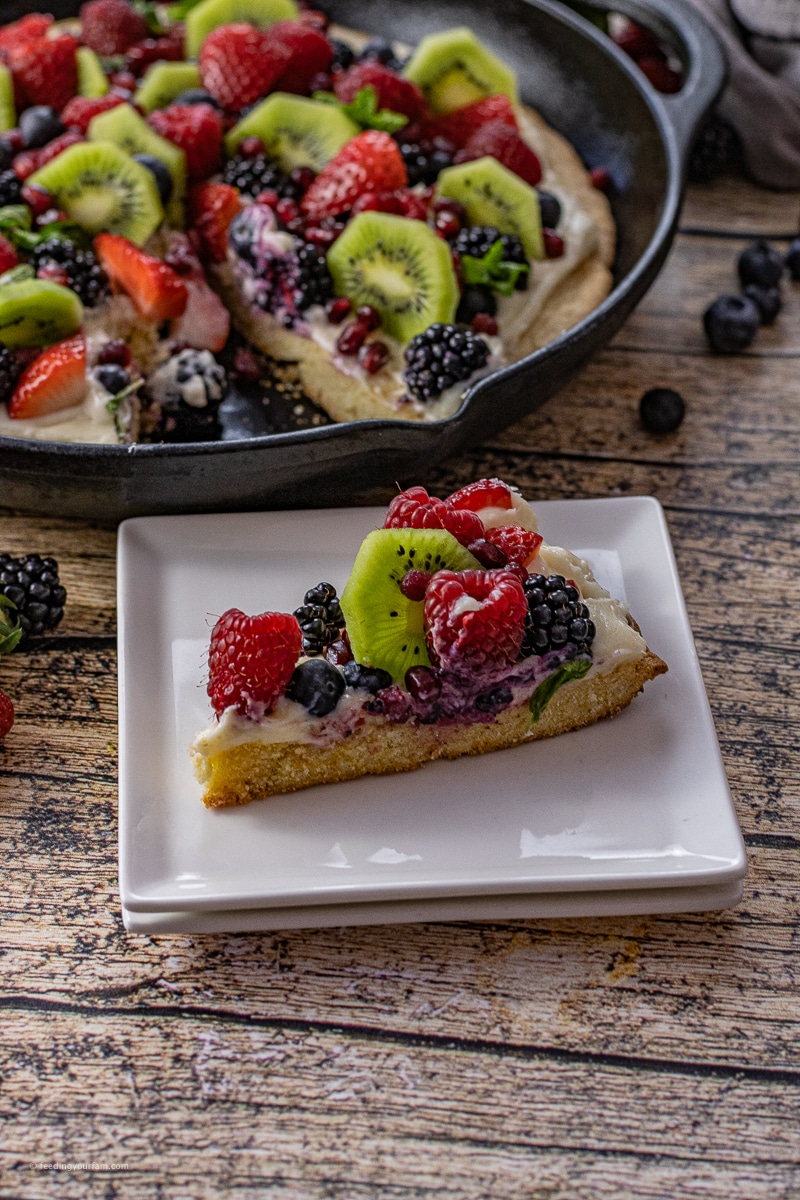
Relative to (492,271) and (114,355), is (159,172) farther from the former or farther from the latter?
(492,271)

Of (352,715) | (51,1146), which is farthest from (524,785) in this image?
(51,1146)

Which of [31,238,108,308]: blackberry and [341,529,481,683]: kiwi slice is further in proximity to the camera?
[31,238,108,308]: blackberry

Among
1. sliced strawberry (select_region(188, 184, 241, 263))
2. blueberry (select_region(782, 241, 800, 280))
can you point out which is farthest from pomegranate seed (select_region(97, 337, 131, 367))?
blueberry (select_region(782, 241, 800, 280))

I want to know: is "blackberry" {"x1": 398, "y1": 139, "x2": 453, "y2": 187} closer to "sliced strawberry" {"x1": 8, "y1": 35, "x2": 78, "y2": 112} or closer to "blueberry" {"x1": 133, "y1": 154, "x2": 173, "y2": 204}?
"blueberry" {"x1": 133, "y1": 154, "x2": 173, "y2": 204}

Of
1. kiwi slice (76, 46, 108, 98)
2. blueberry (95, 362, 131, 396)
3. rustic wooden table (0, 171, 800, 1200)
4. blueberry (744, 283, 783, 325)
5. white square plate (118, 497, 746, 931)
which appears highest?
kiwi slice (76, 46, 108, 98)

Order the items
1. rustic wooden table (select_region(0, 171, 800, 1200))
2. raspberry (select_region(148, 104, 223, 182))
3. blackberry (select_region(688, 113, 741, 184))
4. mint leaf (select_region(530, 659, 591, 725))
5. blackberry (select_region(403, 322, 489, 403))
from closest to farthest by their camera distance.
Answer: rustic wooden table (select_region(0, 171, 800, 1200)) → mint leaf (select_region(530, 659, 591, 725)) → blackberry (select_region(403, 322, 489, 403)) → raspberry (select_region(148, 104, 223, 182)) → blackberry (select_region(688, 113, 741, 184))

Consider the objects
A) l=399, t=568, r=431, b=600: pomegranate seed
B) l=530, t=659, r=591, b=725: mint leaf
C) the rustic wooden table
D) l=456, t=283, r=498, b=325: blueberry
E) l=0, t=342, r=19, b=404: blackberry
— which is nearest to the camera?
the rustic wooden table

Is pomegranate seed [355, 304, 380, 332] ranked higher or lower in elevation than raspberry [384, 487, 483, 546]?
Answer: lower

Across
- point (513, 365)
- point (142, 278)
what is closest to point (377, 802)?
point (513, 365)
